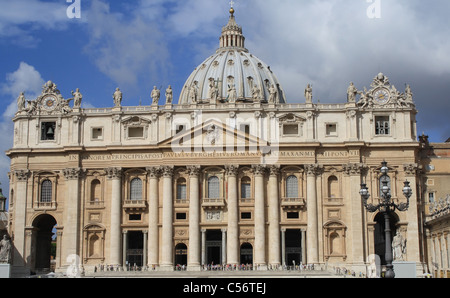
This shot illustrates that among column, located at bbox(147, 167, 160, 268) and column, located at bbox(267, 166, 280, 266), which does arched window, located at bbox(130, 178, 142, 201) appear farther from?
column, located at bbox(267, 166, 280, 266)

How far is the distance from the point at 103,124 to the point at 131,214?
33.5 ft

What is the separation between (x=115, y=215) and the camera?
218 feet

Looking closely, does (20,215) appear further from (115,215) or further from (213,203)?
(213,203)

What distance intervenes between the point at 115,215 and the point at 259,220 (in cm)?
1472

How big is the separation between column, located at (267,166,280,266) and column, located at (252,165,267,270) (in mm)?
735

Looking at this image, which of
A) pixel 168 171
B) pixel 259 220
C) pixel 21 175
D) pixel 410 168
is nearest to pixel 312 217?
pixel 259 220

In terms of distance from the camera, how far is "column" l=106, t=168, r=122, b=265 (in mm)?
65750

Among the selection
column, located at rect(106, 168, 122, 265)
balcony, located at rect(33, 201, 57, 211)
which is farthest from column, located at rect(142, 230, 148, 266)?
balcony, located at rect(33, 201, 57, 211)

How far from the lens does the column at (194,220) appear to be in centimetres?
6478

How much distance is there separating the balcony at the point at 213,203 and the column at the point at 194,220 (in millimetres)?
716

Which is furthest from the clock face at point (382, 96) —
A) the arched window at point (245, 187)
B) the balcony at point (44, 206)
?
the balcony at point (44, 206)

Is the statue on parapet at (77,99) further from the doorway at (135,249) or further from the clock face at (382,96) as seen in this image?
the clock face at (382,96)
